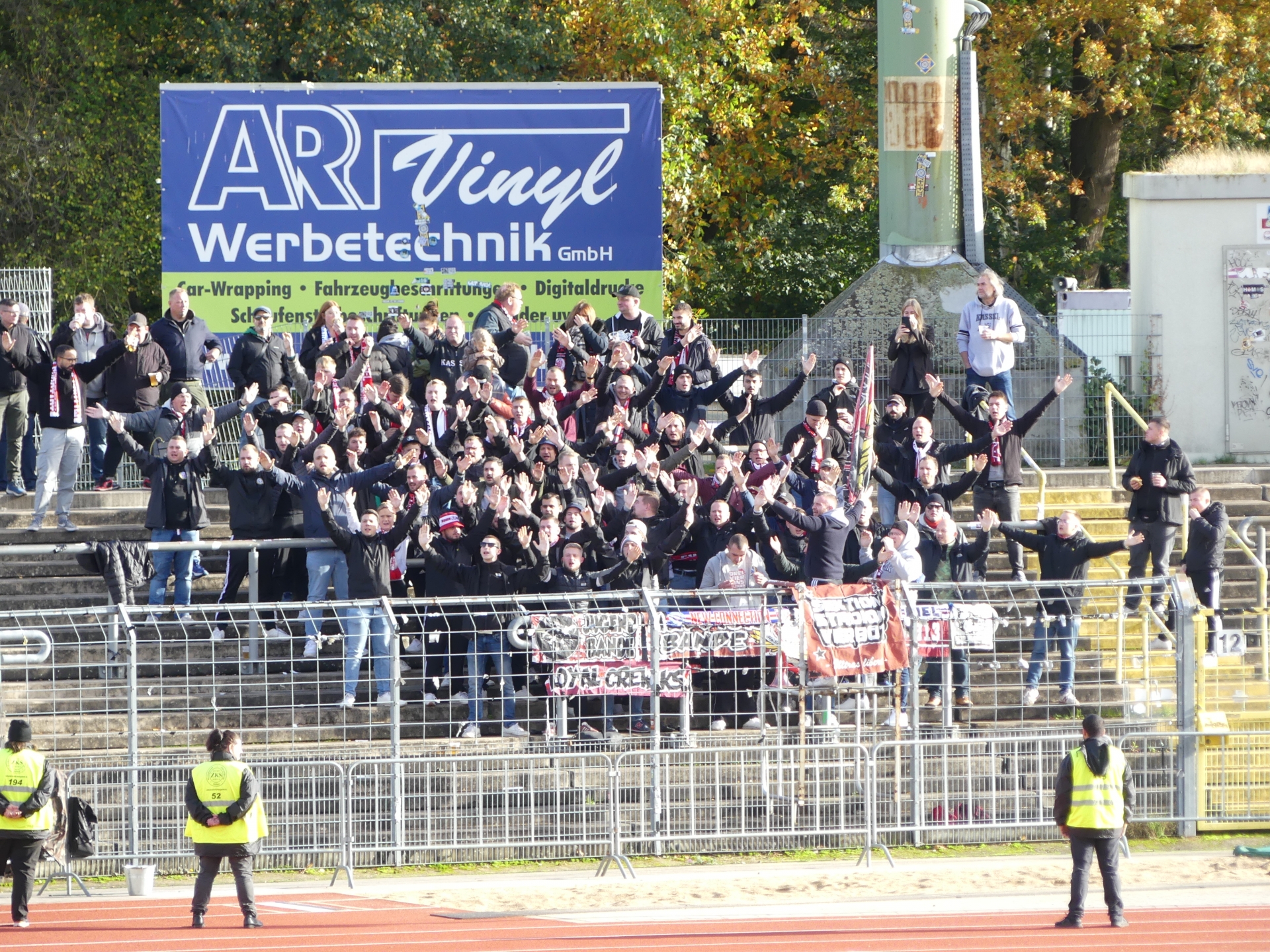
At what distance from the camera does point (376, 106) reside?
800 inches

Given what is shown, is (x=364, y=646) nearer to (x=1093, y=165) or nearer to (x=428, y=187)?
(x=428, y=187)

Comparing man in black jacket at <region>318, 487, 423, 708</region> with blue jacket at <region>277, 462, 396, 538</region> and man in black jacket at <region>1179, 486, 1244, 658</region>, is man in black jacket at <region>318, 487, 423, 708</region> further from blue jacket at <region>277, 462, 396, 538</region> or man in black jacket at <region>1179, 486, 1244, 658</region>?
man in black jacket at <region>1179, 486, 1244, 658</region>

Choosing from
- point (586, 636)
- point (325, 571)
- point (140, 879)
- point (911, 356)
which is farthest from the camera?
point (911, 356)

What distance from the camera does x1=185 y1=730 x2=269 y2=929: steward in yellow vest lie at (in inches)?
462

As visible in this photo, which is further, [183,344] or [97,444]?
[97,444]

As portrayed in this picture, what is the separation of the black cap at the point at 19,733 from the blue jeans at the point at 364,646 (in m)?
2.34

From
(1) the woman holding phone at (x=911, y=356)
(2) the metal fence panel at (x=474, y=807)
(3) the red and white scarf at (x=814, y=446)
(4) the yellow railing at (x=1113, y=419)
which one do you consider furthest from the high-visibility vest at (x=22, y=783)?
(4) the yellow railing at (x=1113, y=419)

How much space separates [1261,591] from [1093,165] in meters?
21.3

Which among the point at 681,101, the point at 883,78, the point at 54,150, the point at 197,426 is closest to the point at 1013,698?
the point at 197,426

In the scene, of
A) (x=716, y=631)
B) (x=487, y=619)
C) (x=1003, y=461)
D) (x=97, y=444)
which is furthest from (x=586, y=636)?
(x=97, y=444)

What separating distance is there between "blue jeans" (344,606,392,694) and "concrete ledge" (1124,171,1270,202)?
40.1 ft

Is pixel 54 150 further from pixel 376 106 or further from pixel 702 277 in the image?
pixel 376 106

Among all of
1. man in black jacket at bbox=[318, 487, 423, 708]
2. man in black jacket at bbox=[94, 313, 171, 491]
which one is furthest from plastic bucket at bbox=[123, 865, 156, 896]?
man in black jacket at bbox=[94, 313, 171, 491]

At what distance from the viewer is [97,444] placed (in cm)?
1820
